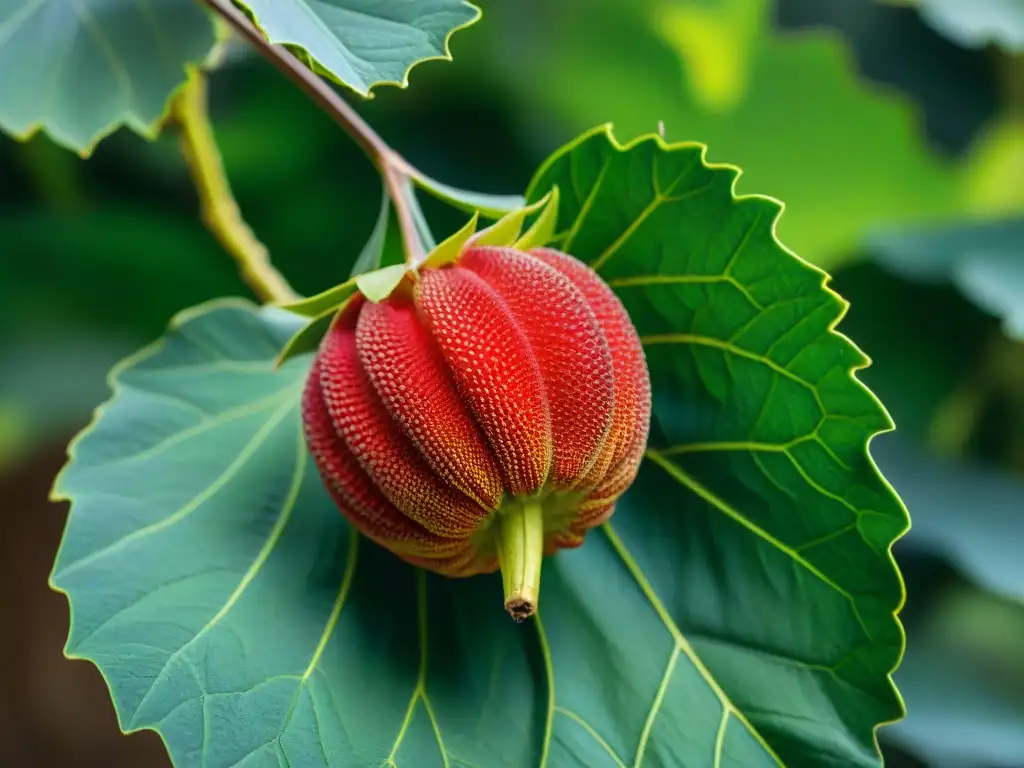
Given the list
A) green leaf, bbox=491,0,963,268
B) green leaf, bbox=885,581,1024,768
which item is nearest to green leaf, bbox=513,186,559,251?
green leaf, bbox=885,581,1024,768

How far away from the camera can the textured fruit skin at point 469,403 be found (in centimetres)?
59

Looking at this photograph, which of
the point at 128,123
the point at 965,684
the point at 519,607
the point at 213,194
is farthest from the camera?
the point at 965,684

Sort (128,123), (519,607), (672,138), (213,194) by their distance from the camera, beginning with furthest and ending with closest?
1. (672,138)
2. (213,194)
3. (128,123)
4. (519,607)

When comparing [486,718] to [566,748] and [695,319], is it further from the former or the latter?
[695,319]

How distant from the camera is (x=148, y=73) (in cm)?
83

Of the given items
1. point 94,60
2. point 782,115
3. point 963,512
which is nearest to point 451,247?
point 94,60

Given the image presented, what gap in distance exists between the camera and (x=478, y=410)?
0.59 meters

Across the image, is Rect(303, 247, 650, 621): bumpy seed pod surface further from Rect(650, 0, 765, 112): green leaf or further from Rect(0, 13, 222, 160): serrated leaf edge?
Rect(650, 0, 765, 112): green leaf

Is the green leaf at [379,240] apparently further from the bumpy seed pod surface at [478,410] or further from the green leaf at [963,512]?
the green leaf at [963,512]

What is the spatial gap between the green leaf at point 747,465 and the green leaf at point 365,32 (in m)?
0.13

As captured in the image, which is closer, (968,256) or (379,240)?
(379,240)

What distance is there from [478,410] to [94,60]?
48 centimetres

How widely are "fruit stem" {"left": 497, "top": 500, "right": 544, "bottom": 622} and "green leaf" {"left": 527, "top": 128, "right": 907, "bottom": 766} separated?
15 centimetres

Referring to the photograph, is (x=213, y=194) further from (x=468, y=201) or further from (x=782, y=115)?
(x=782, y=115)
